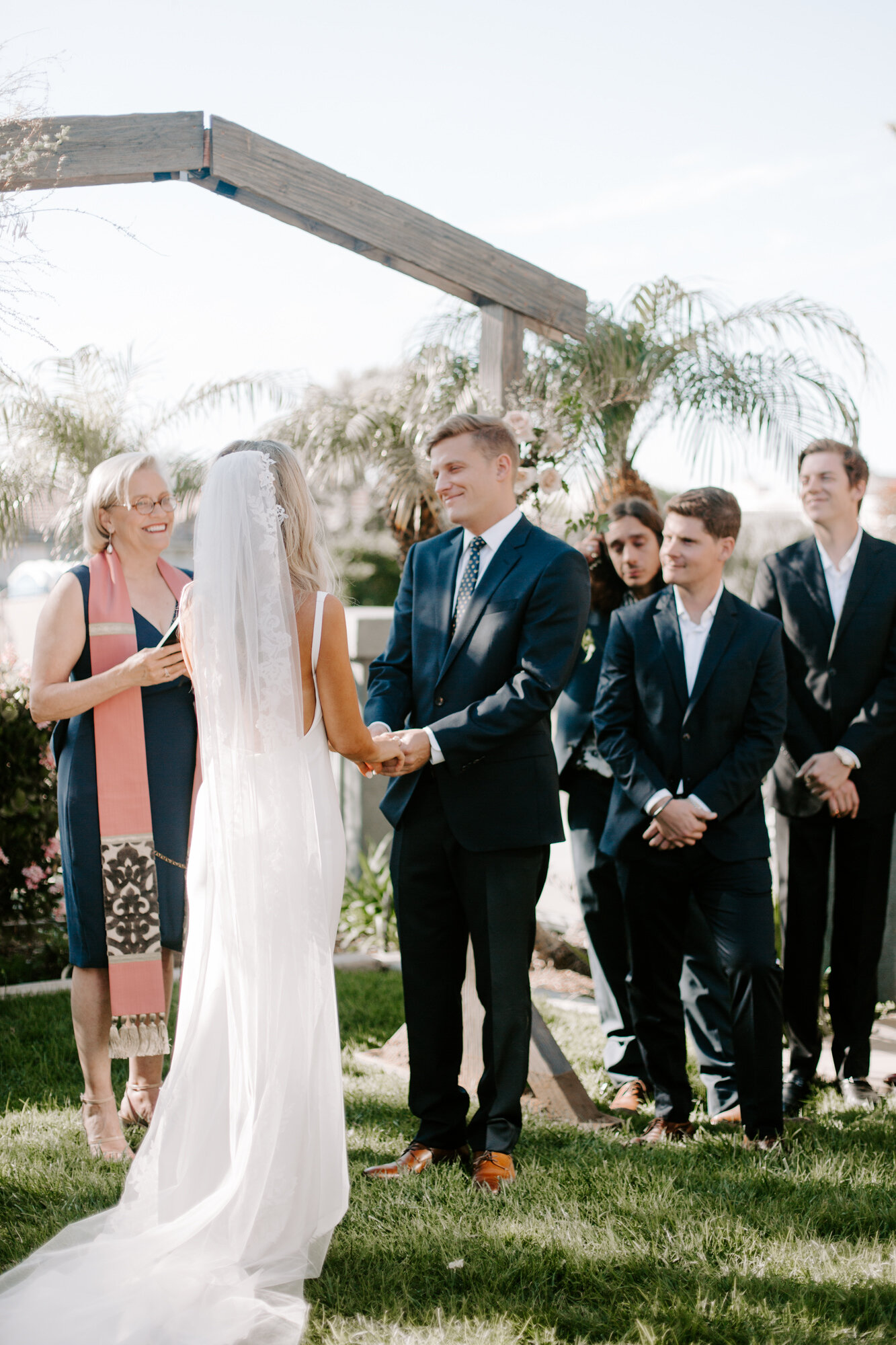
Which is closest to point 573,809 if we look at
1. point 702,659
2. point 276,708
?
point 702,659

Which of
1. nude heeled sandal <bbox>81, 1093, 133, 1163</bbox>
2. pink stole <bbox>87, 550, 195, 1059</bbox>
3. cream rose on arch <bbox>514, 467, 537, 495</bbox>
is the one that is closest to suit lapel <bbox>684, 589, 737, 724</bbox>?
cream rose on arch <bbox>514, 467, 537, 495</bbox>

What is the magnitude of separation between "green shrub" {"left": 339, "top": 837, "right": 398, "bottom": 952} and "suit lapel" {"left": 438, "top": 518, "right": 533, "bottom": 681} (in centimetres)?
388

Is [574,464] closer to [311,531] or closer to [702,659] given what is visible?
[702,659]

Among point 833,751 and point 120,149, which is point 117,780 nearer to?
point 120,149

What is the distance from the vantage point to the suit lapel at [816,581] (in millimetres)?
4625

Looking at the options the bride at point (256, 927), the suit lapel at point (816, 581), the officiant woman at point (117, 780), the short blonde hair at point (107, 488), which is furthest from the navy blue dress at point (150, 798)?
the suit lapel at point (816, 581)

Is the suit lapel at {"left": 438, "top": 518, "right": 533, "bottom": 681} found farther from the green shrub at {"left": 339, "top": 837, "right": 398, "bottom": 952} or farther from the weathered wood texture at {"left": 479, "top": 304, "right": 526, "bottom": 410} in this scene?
the green shrub at {"left": 339, "top": 837, "right": 398, "bottom": 952}

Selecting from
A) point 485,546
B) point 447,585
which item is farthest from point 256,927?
point 485,546

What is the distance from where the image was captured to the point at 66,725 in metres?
4.13

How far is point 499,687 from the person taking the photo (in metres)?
3.88

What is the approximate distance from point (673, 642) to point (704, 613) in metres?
0.16

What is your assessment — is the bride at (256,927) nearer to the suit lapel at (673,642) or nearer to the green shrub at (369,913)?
the suit lapel at (673,642)

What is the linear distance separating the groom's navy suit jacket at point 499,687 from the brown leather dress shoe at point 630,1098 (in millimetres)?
1328

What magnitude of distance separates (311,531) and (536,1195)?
2.05 metres
